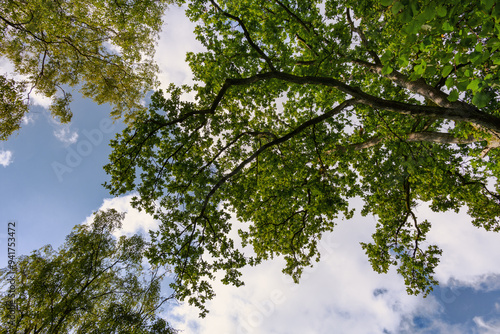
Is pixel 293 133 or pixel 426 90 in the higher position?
pixel 293 133

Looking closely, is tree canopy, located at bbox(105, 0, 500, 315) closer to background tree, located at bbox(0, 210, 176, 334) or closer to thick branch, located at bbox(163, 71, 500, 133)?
thick branch, located at bbox(163, 71, 500, 133)

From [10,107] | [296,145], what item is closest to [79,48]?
[10,107]

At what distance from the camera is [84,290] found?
13297 mm

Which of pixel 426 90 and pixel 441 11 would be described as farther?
pixel 426 90

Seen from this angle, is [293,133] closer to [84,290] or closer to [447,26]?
[447,26]

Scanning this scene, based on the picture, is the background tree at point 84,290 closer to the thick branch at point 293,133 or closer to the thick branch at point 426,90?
the thick branch at point 293,133

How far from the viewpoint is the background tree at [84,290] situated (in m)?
12.0

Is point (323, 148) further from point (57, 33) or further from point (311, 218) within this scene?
point (57, 33)

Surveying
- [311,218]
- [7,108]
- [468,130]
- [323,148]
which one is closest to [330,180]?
[323,148]

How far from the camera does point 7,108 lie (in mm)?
12227

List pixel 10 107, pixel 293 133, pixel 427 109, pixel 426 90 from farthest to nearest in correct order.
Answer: pixel 10 107 → pixel 426 90 → pixel 293 133 → pixel 427 109

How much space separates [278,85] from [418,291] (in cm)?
1263

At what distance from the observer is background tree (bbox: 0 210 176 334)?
39.5ft

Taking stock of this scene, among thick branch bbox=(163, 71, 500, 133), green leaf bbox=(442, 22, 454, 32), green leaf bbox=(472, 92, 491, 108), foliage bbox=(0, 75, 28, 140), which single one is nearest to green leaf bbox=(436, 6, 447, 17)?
green leaf bbox=(442, 22, 454, 32)
